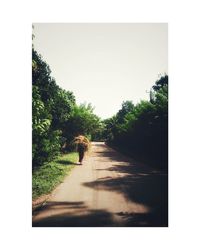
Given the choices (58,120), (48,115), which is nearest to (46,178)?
(48,115)

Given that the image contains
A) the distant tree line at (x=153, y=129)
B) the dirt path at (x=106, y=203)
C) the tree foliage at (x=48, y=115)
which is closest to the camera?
the dirt path at (x=106, y=203)

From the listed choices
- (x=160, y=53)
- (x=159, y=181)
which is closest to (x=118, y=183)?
(x=159, y=181)

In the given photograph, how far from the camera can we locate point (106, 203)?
822cm

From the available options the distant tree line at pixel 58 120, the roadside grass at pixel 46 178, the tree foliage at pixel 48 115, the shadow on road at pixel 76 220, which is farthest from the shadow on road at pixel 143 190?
the tree foliage at pixel 48 115

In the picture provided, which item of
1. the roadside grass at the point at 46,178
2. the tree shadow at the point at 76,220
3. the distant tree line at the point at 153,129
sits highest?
the distant tree line at the point at 153,129

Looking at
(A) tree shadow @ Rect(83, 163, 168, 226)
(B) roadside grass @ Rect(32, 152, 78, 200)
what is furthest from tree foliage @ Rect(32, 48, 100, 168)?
(A) tree shadow @ Rect(83, 163, 168, 226)

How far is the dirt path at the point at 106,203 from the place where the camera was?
702 centimetres

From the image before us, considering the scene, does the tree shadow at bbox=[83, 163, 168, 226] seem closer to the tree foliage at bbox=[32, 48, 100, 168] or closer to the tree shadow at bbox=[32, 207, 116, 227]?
the tree shadow at bbox=[32, 207, 116, 227]

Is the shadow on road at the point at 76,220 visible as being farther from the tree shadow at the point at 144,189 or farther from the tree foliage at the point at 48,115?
the tree foliage at the point at 48,115

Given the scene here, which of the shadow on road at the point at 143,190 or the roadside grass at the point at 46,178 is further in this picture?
the roadside grass at the point at 46,178

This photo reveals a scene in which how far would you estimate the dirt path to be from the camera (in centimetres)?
702
